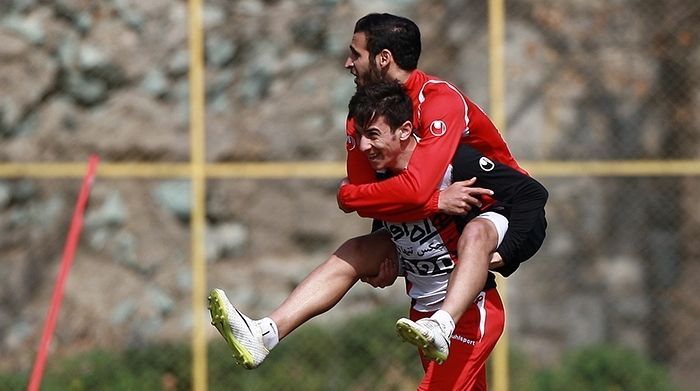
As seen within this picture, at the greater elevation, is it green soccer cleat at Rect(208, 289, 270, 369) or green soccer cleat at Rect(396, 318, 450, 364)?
green soccer cleat at Rect(208, 289, 270, 369)

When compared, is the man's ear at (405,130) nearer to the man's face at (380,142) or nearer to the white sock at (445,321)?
the man's face at (380,142)

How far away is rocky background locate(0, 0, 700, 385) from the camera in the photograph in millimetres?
10680

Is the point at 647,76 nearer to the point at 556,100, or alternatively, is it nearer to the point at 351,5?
the point at 556,100

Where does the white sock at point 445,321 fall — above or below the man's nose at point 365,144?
below

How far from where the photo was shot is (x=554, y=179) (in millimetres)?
11016

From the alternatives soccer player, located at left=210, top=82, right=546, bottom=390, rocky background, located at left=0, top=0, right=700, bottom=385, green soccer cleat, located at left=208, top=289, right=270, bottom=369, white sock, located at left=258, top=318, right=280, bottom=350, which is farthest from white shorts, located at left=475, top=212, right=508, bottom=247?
rocky background, located at left=0, top=0, right=700, bottom=385

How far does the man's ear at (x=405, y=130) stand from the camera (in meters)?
6.25

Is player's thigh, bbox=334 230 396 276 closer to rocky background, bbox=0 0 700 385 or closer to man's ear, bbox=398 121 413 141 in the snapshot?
man's ear, bbox=398 121 413 141

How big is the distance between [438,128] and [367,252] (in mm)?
699

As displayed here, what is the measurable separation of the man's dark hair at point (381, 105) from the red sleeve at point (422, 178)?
0.32ft

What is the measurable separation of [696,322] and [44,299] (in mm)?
4949

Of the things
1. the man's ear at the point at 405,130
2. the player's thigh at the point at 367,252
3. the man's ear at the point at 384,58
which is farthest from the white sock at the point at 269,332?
the man's ear at the point at 384,58

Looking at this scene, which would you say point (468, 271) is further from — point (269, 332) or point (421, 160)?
point (269, 332)

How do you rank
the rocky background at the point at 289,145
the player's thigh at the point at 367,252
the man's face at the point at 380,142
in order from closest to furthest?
the man's face at the point at 380,142 → the player's thigh at the point at 367,252 → the rocky background at the point at 289,145
